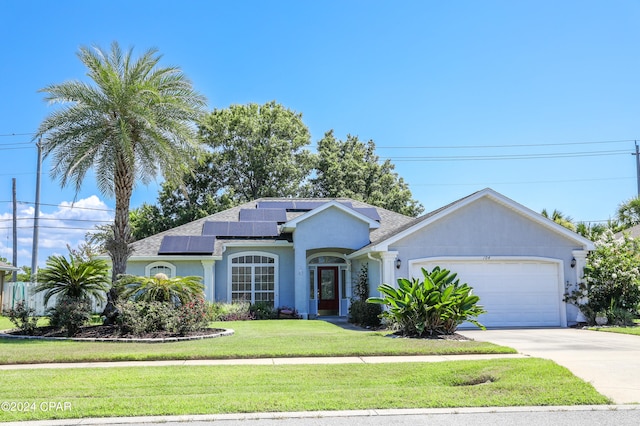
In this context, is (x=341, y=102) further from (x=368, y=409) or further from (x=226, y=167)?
(x=368, y=409)

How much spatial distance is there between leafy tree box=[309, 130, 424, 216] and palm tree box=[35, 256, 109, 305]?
25617mm

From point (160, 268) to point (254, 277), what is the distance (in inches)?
155

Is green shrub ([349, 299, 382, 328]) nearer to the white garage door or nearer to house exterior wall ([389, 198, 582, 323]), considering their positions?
house exterior wall ([389, 198, 582, 323])

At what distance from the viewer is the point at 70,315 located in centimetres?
1527

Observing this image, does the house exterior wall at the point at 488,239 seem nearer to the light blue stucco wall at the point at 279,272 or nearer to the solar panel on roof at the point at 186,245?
the light blue stucco wall at the point at 279,272

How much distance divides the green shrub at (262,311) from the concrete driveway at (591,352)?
8.22 meters

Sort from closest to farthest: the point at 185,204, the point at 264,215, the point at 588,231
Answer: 1. the point at 588,231
2. the point at 264,215
3. the point at 185,204

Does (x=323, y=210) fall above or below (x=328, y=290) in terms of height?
above

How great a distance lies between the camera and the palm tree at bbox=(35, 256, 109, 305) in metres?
16.2

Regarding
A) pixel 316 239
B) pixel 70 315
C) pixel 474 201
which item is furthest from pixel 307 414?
pixel 316 239

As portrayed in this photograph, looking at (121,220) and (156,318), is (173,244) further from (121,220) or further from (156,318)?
(156,318)

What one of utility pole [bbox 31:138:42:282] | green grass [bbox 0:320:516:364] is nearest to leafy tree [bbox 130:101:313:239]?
utility pole [bbox 31:138:42:282]

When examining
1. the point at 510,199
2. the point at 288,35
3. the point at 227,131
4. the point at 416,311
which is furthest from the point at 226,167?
the point at 416,311

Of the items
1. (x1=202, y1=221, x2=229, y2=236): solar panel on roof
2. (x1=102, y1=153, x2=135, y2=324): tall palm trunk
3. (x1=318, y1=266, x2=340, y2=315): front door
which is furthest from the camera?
(x1=318, y1=266, x2=340, y2=315): front door
